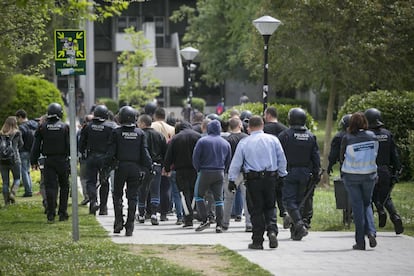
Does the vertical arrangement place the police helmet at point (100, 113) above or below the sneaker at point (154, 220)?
above

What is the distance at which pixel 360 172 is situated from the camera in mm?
14406

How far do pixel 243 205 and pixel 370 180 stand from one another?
16.8 ft

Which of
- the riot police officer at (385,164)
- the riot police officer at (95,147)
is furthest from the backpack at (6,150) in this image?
the riot police officer at (385,164)

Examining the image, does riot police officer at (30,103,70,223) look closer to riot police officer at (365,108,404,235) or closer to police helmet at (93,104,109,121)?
police helmet at (93,104,109,121)

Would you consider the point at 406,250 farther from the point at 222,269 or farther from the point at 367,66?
the point at 367,66

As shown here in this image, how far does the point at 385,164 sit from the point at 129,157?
3978 millimetres

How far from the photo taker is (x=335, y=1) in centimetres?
3017

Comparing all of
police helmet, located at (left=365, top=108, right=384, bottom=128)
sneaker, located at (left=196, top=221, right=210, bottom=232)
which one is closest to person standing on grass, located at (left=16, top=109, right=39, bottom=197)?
sneaker, located at (left=196, top=221, right=210, bottom=232)

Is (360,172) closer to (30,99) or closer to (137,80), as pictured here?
(30,99)

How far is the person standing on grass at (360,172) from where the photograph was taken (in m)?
14.4

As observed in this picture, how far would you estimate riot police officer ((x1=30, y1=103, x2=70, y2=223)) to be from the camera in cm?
1847

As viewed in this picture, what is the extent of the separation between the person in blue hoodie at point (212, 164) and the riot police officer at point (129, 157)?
1.01 m

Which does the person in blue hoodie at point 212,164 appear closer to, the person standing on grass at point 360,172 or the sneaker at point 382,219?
the sneaker at point 382,219

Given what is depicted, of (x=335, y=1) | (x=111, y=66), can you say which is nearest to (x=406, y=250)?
(x=335, y=1)
